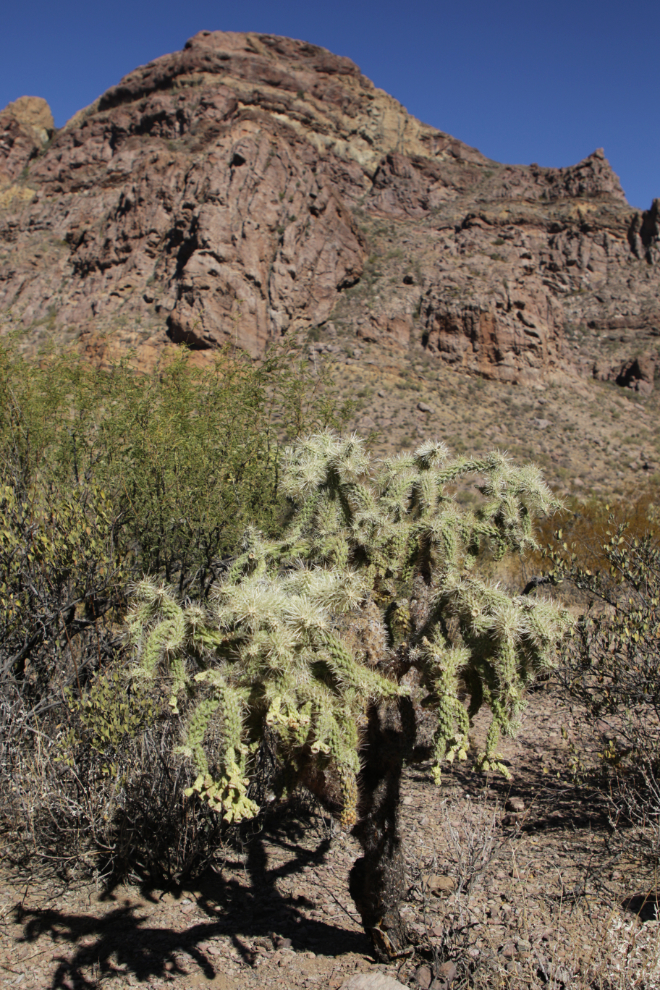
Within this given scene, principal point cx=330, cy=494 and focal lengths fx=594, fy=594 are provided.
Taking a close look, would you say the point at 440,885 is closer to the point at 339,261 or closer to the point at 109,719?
the point at 109,719

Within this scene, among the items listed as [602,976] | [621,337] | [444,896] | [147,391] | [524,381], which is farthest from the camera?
[621,337]

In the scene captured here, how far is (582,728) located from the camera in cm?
594

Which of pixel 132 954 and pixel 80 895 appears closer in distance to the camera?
pixel 132 954

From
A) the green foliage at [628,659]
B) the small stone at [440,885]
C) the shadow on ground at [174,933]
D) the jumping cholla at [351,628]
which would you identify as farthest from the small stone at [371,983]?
the green foliage at [628,659]

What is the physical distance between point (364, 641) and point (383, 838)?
3.57ft

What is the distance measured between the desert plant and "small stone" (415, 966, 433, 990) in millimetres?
140

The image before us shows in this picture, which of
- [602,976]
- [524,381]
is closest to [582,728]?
[602,976]

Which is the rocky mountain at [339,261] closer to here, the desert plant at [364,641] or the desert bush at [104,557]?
the desert bush at [104,557]

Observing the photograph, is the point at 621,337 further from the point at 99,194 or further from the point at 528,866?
the point at 528,866

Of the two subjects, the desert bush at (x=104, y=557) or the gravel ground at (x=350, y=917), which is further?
the desert bush at (x=104, y=557)

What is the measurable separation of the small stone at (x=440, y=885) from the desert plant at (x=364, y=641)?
2.17 feet

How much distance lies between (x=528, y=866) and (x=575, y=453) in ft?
103

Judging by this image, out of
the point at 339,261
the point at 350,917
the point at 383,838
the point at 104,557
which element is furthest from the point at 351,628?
the point at 339,261

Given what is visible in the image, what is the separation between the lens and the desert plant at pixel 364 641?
2.55m
